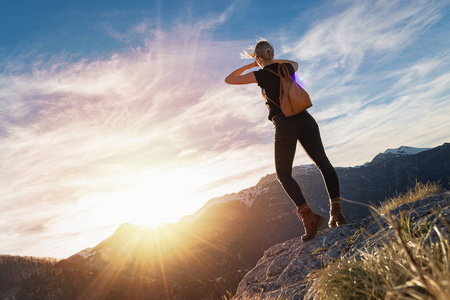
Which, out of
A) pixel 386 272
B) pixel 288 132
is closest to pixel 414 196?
pixel 288 132

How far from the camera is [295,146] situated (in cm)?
461

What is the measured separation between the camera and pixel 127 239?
600ft

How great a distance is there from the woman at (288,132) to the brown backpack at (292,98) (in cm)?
15

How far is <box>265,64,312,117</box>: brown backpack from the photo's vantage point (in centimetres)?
423

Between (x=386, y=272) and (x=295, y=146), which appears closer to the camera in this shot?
(x=386, y=272)

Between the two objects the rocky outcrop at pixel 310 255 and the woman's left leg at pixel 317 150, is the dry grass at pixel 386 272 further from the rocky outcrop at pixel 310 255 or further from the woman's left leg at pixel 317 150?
the woman's left leg at pixel 317 150

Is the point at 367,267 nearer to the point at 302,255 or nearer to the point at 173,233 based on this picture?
the point at 302,255

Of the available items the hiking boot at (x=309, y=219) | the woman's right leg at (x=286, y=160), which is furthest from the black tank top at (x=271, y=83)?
the hiking boot at (x=309, y=219)

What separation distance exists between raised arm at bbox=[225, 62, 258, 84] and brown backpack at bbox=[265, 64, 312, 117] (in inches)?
22.7

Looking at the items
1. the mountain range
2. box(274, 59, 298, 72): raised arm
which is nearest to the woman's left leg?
box(274, 59, 298, 72): raised arm

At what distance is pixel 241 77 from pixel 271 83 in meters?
0.60

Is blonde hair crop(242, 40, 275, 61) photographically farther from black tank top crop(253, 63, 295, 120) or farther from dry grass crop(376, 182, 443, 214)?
dry grass crop(376, 182, 443, 214)

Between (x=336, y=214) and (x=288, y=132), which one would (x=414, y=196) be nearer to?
(x=336, y=214)

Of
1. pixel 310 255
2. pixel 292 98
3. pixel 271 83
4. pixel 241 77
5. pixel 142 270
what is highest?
pixel 241 77
